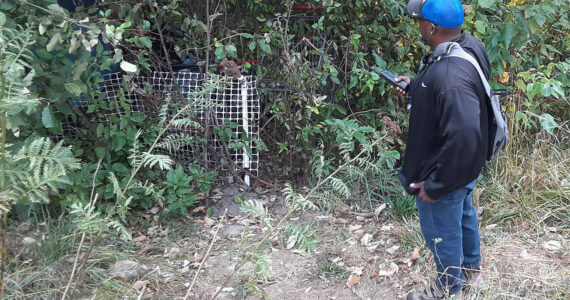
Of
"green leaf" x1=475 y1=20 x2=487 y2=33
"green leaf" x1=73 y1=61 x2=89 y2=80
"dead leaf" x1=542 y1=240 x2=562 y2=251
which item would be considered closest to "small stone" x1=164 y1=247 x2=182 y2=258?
"green leaf" x1=73 y1=61 x2=89 y2=80

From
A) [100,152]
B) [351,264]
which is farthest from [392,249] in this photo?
[100,152]

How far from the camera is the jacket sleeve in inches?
102

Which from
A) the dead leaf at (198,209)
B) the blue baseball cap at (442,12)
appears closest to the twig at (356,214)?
the dead leaf at (198,209)

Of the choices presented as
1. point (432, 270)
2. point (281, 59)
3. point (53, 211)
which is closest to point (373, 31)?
point (281, 59)

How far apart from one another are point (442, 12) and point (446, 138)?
674mm

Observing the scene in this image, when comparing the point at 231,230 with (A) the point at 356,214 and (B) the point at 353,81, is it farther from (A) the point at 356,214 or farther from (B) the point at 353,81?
(B) the point at 353,81

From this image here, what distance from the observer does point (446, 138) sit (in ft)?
8.70

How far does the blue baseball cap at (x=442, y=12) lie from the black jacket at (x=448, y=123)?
0.13 m

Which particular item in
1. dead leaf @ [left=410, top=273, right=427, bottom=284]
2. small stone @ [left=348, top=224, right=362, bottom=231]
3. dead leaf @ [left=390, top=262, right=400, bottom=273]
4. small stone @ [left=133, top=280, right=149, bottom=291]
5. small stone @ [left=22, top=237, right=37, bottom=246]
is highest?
small stone @ [left=22, top=237, right=37, bottom=246]

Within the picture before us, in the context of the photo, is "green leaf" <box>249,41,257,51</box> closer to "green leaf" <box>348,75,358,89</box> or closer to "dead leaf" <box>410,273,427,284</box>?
"green leaf" <box>348,75,358,89</box>

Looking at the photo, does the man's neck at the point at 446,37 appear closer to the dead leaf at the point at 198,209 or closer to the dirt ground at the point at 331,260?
the dirt ground at the point at 331,260

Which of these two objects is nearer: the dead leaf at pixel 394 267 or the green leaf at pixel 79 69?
the green leaf at pixel 79 69

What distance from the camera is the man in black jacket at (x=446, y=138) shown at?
8.60ft

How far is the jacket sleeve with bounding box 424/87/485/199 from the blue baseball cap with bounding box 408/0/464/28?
1.38 ft
